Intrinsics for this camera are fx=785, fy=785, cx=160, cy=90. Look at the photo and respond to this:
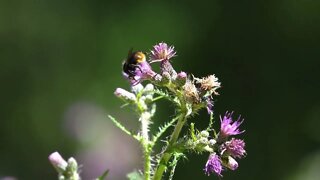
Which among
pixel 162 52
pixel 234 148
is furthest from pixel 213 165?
pixel 162 52

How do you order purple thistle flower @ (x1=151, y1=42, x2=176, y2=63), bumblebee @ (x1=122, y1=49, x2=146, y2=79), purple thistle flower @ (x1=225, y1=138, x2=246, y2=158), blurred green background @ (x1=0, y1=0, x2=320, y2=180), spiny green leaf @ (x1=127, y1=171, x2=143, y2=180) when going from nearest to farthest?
spiny green leaf @ (x1=127, y1=171, x2=143, y2=180) < purple thistle flower @ (x1=225, y1=138, x2=246, y2=158) < purple thistle flower @ (x1=151, y1=42, x2=176, y2=63) < bumblebee @ (x1=122, y1=49, x2=146, y2=79) < blurred green background @ (x1=0, y1=0, x2=320, y2=180)

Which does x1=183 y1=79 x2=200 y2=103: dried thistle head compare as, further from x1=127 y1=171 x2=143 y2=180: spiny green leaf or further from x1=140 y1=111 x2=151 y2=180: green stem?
x1=127 y1=171 x2=143 y2=180: spiny green leaf

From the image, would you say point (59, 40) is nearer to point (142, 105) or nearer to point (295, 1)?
point (295, 1)

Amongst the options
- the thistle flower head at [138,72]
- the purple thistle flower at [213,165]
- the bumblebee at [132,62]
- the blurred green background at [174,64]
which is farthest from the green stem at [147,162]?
the blurred green background at [174,64]

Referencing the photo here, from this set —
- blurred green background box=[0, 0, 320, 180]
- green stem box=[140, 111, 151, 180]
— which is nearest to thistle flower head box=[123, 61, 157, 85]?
green stem box=[140, 111, 151, 180]

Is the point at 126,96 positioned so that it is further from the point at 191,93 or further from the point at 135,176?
the point at 135,176

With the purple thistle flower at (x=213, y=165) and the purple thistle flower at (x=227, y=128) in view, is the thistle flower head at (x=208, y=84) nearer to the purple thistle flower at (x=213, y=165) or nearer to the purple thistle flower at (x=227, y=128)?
the purple thistle flower at (x=227, y=128)
